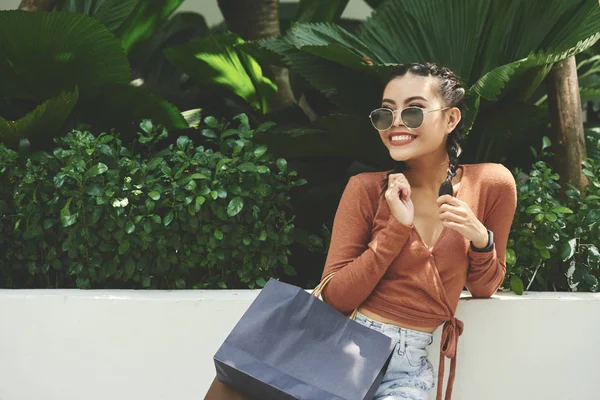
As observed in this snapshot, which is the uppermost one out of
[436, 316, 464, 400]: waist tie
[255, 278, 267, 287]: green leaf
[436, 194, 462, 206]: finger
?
[436, 194, 462, 206]: finger

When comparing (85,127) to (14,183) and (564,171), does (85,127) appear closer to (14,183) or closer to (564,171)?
(14,183)

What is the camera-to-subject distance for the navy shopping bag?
2.01 meters

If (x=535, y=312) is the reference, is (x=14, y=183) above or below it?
above

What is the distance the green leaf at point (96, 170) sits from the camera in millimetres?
3096

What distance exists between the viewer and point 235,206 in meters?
3.06

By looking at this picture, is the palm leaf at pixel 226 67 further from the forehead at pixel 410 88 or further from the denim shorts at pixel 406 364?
the denim shorts at pixel 406 364

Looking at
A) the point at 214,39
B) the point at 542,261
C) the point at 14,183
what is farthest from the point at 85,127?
the point at 542,261

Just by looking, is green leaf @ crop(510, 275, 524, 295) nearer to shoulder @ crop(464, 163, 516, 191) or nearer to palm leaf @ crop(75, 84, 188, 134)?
shoulder @ crop(464, 163, 516, 191)

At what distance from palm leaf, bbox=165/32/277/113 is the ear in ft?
5.28

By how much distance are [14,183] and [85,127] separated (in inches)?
15.1

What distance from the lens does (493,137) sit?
11.6ft

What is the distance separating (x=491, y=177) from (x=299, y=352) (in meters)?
0.77

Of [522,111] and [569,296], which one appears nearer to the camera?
[569,296]

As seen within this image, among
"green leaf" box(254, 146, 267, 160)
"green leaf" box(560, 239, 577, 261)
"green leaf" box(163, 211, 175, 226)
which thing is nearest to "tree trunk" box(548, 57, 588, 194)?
"green leaf" box(560, 239, 577, 261)
